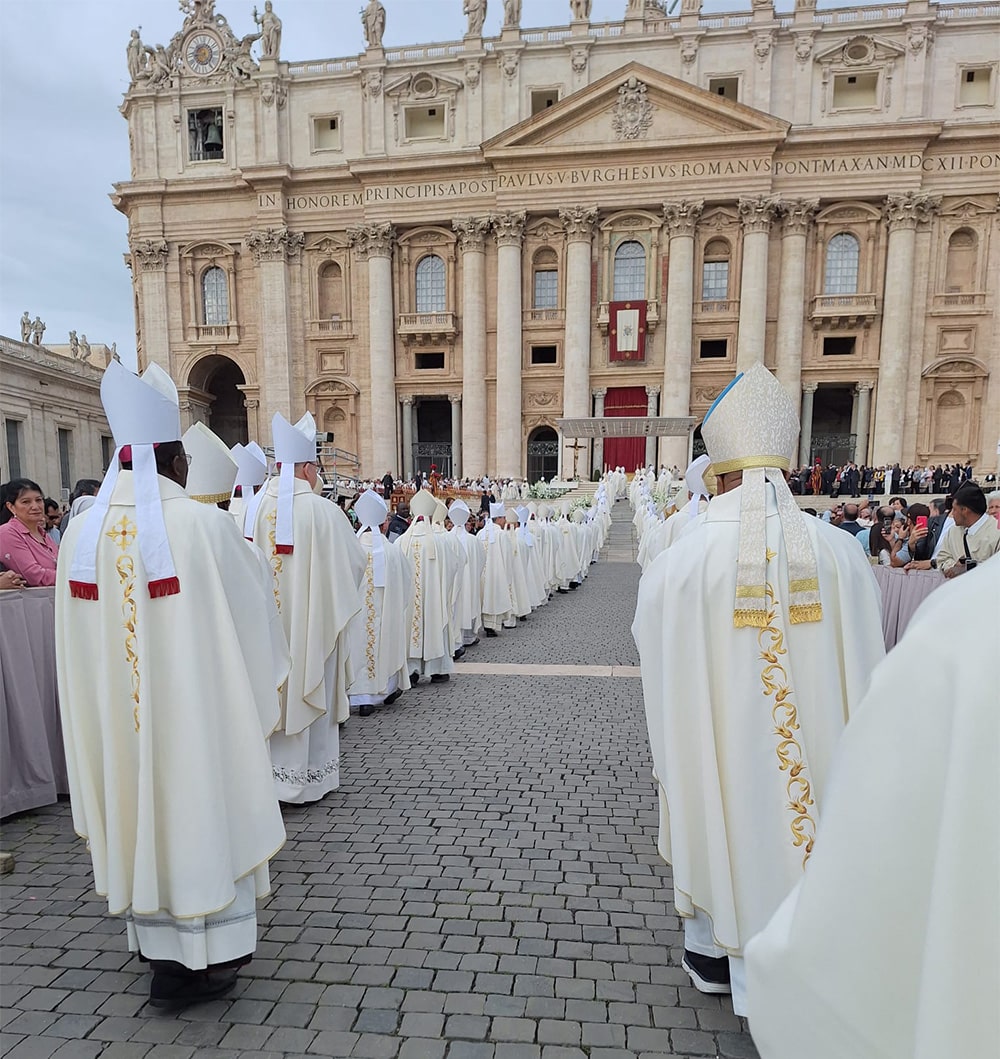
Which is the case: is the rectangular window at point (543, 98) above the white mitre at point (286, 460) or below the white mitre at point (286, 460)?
above

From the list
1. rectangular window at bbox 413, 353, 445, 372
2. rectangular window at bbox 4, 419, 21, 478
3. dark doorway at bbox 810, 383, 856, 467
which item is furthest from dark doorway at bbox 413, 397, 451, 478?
dark doorway at bbox 810, 383, 856, 467

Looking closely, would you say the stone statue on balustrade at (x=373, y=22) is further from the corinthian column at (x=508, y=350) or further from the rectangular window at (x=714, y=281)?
the rectangular window at (x=714, y=281)

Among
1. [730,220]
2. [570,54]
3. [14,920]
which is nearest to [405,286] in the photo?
[570,54]

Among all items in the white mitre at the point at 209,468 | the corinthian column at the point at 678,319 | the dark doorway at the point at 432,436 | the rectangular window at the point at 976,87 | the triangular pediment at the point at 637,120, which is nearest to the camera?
the white mitre at the point at 209,468

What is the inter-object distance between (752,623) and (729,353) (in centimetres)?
3342

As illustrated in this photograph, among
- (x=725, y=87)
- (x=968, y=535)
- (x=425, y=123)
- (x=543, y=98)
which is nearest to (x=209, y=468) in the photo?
(x=968, y=535)

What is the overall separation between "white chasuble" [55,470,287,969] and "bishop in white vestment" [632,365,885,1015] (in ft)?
5.32

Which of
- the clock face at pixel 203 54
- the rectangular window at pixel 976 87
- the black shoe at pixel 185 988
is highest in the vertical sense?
the clock face at pixel 203 54

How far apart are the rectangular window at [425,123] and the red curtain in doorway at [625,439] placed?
53.1 ft

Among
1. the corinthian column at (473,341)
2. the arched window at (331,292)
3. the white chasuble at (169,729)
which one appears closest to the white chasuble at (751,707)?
the white chasuble at (169,729)

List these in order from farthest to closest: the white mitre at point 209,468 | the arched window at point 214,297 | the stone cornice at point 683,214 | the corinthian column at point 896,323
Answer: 1. the arched window at point 214,297
2. the stone cornice at point 683,214
3. the corinthian column at point 896,323
4. the white mitre at point 209,468

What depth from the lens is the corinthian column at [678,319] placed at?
31.4 meters

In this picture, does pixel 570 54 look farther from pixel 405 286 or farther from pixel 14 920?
pixel 14 920

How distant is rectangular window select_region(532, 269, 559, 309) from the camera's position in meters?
33.9
